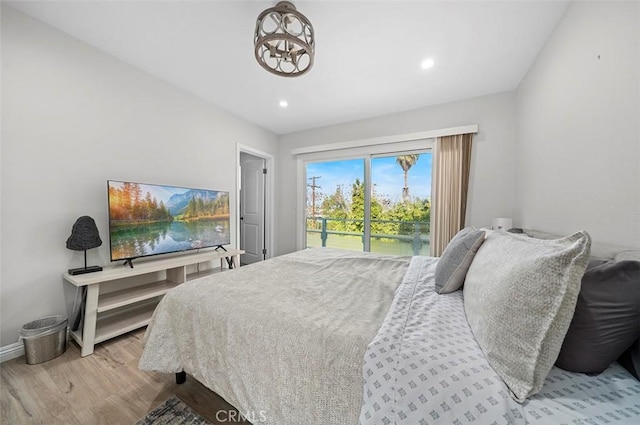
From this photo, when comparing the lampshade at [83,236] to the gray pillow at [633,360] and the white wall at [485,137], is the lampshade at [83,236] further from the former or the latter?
the white wall at [485,137]

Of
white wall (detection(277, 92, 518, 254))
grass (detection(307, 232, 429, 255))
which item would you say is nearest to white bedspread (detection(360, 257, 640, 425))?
white wall (detection(277, 92, 518, 254))

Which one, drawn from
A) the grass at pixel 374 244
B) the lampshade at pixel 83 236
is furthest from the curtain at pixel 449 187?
the lampshade at pixel 83 236

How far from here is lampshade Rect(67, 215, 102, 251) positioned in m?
1.81

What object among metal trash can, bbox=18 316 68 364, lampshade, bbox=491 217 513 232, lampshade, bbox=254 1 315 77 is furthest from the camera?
lampshade, bbox=491 217 513 232

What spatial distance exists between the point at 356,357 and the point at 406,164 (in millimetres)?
3231

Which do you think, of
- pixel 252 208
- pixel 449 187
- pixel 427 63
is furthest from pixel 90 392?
pixel 449 187

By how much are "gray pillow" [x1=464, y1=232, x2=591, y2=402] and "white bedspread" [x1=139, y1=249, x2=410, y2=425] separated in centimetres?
39

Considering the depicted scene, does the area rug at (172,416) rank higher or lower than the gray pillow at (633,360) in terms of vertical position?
lower

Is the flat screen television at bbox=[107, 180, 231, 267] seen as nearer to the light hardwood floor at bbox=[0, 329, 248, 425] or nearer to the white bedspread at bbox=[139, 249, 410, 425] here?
the light hardwood floor at bbox=[0, 329, 248, 425]

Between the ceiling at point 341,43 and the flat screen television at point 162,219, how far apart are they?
4.16ft

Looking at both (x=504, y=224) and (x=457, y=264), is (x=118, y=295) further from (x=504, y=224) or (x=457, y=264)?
(x=504, y=224)

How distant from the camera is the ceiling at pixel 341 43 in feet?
5.34

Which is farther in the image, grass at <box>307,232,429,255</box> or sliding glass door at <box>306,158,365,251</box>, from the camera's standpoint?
sliding glass door at <box>306,158,365,251</box>

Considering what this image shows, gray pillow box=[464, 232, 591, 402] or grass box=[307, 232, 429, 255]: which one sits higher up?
gray pillow box=[464, 232, 591, 402]
